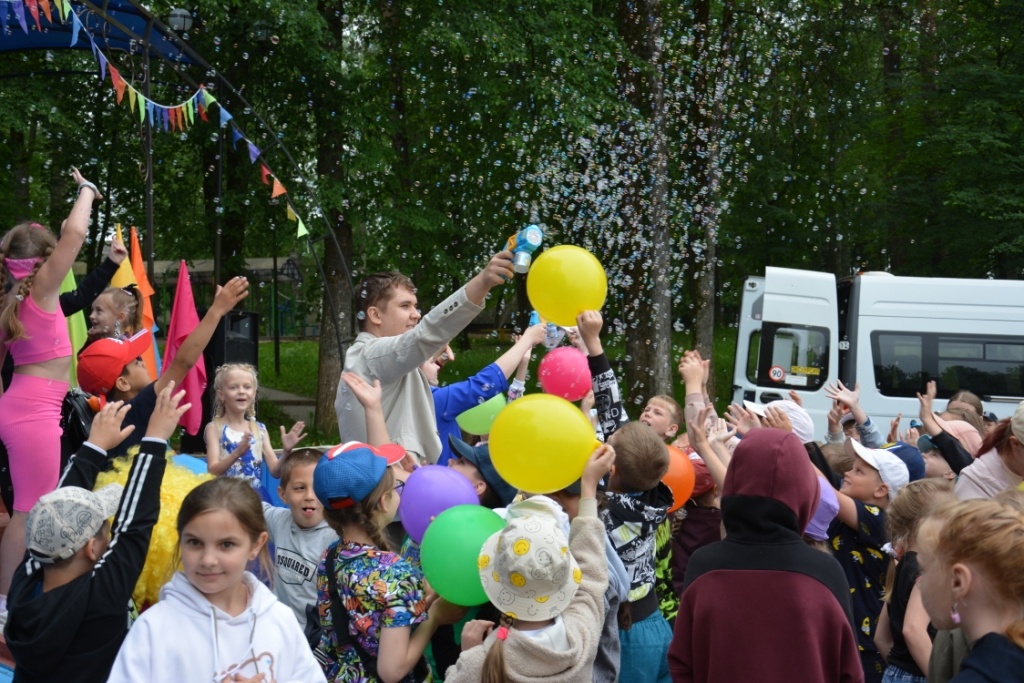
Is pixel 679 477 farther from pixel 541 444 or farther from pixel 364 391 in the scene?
pixel 364 391

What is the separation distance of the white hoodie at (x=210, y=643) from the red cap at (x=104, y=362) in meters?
2.50

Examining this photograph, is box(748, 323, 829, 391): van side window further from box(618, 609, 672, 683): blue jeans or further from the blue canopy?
box(618, 609, 672, 683): blue jeans

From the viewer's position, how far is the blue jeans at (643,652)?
12.4 ft

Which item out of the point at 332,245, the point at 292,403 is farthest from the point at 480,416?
the point at 292,403

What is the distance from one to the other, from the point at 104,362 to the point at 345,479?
227cm

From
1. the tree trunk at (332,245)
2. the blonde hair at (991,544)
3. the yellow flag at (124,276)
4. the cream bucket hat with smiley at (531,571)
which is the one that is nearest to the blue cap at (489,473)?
the cream bucket hat with smiley at (531,571)

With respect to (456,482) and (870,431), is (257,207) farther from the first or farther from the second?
(456,482)

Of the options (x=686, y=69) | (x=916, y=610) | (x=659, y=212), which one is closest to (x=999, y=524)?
(x=916, y=610)

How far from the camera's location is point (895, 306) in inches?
547

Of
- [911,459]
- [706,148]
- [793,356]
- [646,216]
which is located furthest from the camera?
[706,148]

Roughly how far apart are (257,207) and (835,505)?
1120 cm

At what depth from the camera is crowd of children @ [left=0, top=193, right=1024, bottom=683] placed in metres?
2.70

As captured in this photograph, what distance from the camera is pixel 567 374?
5832 mm

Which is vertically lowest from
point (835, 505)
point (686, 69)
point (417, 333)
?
point (835, 505)
